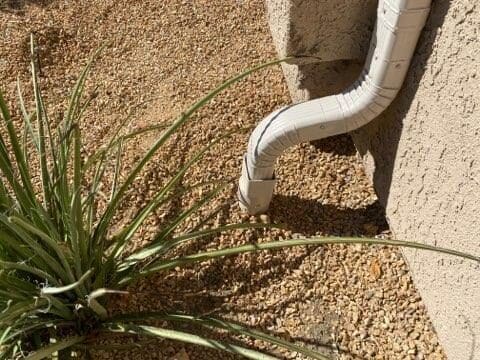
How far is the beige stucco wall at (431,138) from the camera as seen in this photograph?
140 cm

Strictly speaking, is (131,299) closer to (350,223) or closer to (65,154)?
(65,154)

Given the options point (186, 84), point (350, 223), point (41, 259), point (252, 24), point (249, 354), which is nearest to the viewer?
point (249, 354)

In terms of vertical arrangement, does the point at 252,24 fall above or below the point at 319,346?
above

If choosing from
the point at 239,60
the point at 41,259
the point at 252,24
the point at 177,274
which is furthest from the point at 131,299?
the point at 252,24

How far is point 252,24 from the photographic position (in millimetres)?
2492

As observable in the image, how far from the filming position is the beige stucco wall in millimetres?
1397

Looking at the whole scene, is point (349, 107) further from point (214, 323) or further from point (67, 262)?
point (67, 262)

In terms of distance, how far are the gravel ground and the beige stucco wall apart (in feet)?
0.40

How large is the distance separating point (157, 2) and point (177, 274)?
1342 millimetres

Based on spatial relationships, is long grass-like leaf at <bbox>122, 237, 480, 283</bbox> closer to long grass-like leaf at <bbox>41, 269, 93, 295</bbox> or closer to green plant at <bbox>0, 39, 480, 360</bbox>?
green plant at <bbox>0, 39, 480, 360</bbox>

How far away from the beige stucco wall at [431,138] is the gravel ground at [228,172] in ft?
0.40

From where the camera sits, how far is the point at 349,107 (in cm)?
168

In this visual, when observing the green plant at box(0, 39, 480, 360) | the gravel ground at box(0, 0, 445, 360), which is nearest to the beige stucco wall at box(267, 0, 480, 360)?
the gravel ground at box(0, 0, 445, 360)

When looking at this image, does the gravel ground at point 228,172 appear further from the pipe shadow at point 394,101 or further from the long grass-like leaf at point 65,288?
the long grass-like leaf at point 65,288
